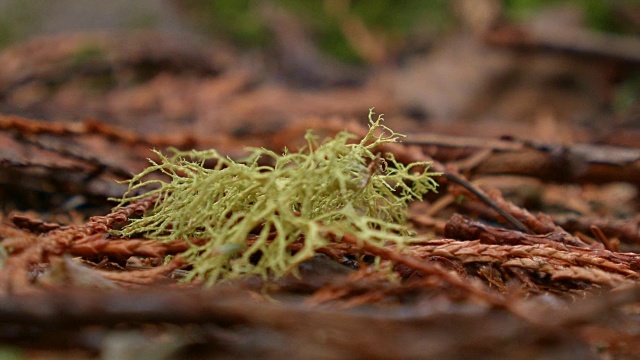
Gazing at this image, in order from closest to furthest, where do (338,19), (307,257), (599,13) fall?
(307,257) → (599,13) → (338,19)

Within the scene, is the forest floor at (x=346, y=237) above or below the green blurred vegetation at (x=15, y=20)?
below

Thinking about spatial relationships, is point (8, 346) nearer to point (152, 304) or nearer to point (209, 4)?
point (152, 304)

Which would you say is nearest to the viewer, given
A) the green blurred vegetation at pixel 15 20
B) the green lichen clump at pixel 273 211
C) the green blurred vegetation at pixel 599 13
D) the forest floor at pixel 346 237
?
the forest floor at pixel 346 237

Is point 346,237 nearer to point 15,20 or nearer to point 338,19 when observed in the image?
point 338,19

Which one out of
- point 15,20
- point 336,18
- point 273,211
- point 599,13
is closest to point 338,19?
point 336,18

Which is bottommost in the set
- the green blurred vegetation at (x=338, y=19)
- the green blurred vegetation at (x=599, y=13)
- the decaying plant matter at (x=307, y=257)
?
the decaying plant matter at (x=307, y=257)

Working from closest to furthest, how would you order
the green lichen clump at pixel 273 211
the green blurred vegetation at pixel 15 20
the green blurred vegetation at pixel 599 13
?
1. the green lichen clump at pixel 273 211
2. the green blurred vegetation at pixel 599 13
3. the green blurred vegetation at pixel 15 20

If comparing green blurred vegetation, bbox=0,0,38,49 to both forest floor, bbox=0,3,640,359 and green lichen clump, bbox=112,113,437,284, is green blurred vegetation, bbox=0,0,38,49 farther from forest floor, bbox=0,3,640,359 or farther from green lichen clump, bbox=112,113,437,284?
green lichen clump, bbox=112,113,437,284

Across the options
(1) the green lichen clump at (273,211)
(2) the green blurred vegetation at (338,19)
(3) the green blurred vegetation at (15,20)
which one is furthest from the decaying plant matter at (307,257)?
(3) the green blurred vegetation at (15,20)

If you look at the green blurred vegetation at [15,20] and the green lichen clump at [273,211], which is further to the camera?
the green blurred vegetation at [15,20]

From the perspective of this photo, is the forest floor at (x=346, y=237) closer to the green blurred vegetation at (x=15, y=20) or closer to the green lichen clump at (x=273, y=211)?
the green lichen clump at (x=273, y=211)
